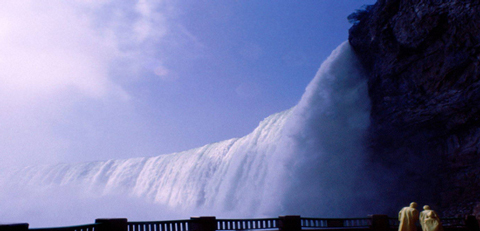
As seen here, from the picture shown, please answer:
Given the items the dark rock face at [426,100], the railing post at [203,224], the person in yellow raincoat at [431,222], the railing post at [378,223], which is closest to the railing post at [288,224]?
the railing post at [203,224]

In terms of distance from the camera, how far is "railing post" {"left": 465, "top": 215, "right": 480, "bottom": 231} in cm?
1714

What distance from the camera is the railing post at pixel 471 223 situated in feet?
56.2

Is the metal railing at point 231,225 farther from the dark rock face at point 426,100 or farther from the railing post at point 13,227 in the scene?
the dark rock face at point 426,100

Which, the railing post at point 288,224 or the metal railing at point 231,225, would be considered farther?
the railing post at point 288,224

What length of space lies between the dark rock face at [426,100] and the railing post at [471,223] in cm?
89

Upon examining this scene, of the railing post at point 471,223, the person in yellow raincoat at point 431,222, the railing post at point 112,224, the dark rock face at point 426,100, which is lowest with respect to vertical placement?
the person in yellow raincoat at point 431,222

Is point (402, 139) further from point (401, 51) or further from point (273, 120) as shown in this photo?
point (273, 120)

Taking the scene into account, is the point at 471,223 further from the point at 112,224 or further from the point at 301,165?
the point at 112,224

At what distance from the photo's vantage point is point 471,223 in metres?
17.3

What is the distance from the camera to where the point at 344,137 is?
2595 centimetres

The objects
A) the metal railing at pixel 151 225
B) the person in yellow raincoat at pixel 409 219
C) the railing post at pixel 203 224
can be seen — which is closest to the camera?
the metal railing at pixel 151 225

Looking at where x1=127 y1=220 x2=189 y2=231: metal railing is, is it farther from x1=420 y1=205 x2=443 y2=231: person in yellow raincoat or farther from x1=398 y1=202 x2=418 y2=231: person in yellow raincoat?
x1=420 y1=205 x2=443 y2=231: person in yellow raincoat

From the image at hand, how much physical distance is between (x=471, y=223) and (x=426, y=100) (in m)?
7.05

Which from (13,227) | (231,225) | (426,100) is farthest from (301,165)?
(13,227)
